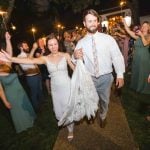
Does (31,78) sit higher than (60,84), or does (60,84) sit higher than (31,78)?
(60,84)

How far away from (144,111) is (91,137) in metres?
1.96

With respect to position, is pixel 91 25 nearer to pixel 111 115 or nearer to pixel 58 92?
pixel 58 92

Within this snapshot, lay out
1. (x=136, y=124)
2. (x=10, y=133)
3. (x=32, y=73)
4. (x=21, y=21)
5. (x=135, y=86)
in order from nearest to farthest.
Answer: (x=136, y=124) < (x=10, y=133) < (x=32, y=73) < (x=135, y=86) < (x=21, y=21)

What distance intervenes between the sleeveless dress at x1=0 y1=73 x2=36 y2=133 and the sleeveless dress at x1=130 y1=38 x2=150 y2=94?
144 inches

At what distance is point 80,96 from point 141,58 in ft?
12.1

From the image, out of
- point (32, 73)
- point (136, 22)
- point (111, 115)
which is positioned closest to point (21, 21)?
point (136, 22)

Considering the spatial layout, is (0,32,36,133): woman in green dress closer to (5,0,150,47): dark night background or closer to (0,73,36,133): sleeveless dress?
(0,73,36,133): sleeveless dress

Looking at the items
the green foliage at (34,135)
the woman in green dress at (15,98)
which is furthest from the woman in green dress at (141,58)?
the woman in green dress at (15,98)

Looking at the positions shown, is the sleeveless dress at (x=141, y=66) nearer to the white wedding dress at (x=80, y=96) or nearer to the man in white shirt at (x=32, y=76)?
the man in white shirt at (x=32, y=76)

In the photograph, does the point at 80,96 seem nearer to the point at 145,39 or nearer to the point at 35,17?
the point at 145,39

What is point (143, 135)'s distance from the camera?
18.8 ft

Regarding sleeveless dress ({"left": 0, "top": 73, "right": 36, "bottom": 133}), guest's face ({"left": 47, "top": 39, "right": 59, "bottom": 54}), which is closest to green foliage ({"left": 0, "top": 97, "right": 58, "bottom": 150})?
sleeveless dress ({"left": 0, "top": 73, "right": 36, "bottom": 133})

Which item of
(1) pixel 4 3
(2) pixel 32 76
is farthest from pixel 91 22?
(1) pixel 4 3

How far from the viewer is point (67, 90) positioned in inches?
222
